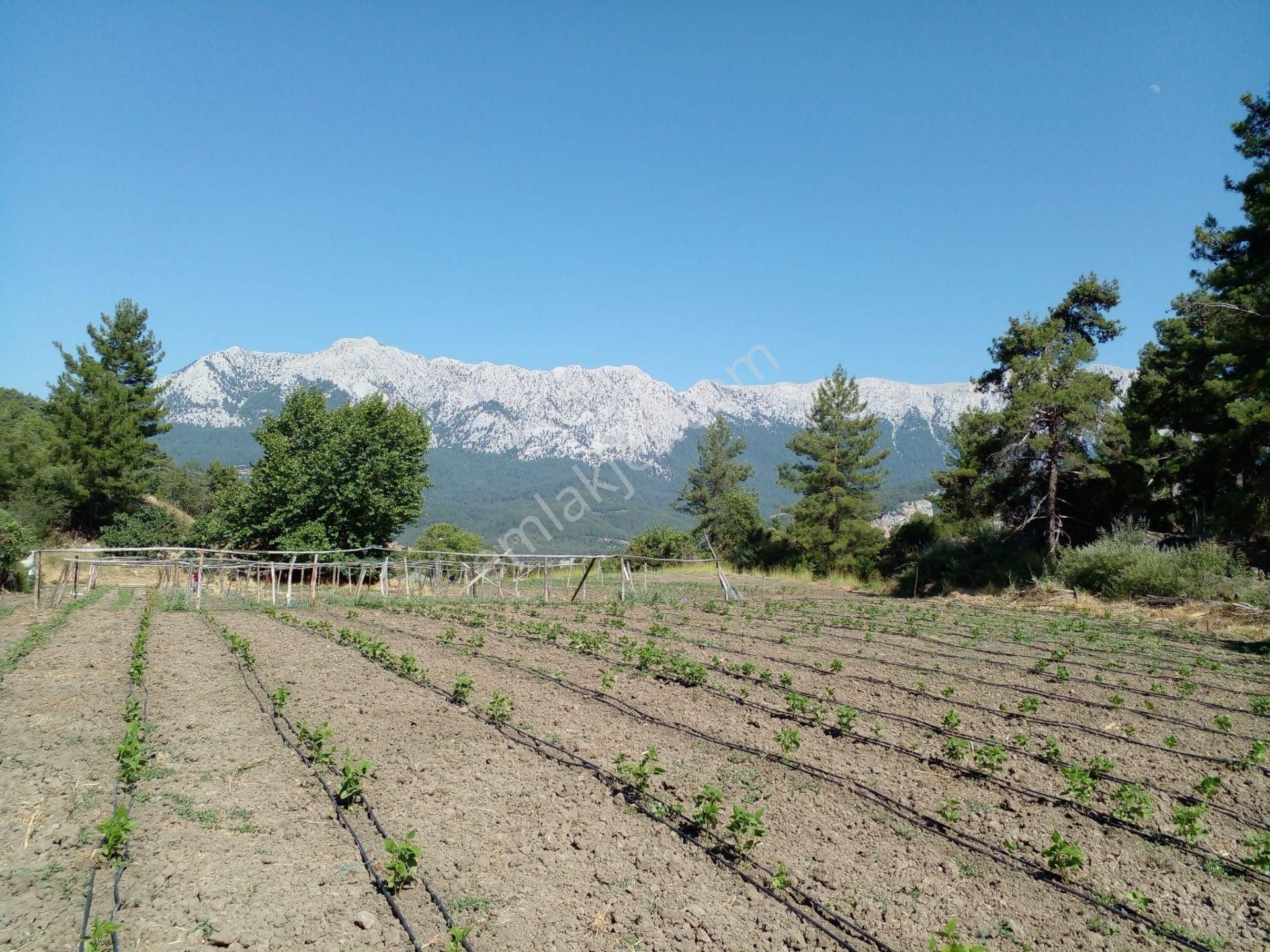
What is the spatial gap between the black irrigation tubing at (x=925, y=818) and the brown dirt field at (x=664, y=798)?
3cm

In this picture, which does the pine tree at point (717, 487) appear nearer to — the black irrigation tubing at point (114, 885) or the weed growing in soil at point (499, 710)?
the weed growing in soil at point (499, 710)

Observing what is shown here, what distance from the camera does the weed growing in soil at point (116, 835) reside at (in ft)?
14.9

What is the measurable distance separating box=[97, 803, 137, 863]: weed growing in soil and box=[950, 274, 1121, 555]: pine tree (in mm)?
25028

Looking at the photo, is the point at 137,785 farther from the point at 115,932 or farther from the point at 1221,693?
the point at 1221,693

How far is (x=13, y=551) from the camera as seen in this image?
81.3 feet

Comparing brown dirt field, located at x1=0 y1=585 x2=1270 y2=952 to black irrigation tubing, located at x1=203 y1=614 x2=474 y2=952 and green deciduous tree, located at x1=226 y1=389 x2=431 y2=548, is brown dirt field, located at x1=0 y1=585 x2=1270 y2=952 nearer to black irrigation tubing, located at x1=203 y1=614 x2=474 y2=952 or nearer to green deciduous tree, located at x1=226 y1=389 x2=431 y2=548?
black irrigation tubing, located at x1=203 y1=614 x2=474 y2=952

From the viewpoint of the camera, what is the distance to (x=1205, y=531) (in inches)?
890

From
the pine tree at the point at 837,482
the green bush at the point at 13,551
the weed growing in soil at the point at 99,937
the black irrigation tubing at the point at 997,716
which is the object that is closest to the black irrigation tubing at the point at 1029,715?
the black irrigation tubing at the point at 997,716

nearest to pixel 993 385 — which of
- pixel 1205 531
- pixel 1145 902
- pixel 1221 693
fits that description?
pixel 1205 531

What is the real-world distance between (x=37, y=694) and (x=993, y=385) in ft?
106

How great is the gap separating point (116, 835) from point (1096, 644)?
1509cm

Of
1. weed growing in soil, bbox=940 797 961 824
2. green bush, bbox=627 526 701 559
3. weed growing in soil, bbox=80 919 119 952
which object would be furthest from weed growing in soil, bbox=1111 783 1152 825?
green bush, bbox=627 526 701 559

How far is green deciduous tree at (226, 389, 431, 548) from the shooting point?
1495 inches

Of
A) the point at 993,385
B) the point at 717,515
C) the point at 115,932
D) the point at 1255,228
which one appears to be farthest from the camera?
the point at 717,515
